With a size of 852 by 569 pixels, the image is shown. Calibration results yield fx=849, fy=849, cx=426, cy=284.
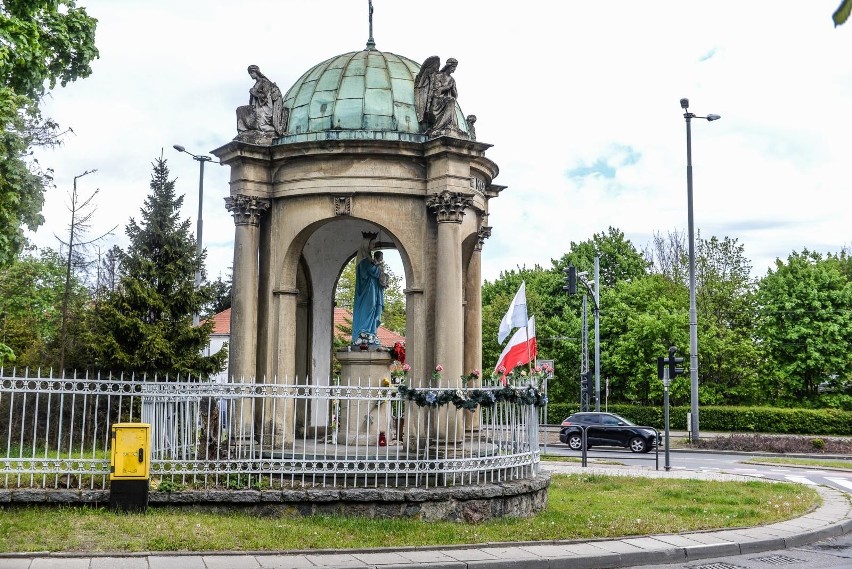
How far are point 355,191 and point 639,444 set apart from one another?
19499mm

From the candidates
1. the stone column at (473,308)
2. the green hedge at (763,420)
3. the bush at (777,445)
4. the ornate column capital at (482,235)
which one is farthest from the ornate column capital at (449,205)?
the green hedge at (763,420)

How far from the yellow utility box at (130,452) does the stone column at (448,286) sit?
15.7ft

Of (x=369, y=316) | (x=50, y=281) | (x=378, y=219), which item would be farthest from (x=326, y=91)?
(x=50, y=281)

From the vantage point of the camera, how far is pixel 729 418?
39875 mm

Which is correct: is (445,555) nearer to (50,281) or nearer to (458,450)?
(458,450)

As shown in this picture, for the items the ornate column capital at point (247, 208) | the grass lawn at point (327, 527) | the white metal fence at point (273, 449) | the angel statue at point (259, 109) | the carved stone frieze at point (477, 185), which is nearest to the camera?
the grass lawn at point (327, 527)

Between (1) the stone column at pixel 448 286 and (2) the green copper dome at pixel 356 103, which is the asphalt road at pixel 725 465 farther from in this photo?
(2) the green copper dome at pixel 356 103

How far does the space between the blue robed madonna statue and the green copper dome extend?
2492 mm

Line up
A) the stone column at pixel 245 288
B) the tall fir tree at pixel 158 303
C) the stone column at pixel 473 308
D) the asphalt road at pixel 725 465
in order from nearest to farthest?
the stone column at pixel 245 288 < the stone column at pixel 473 308 < the asphalt road at pixel 725 465 < the tall fir tree at pixel 158 303

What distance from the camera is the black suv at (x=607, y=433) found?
98.1 ft

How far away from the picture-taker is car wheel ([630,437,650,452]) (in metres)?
29.8

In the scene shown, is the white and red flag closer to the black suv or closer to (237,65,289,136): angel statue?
(237,65,289,136): angel statue

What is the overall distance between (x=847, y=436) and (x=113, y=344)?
30.7 meters

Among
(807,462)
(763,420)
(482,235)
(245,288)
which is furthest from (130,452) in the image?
(763,420)
